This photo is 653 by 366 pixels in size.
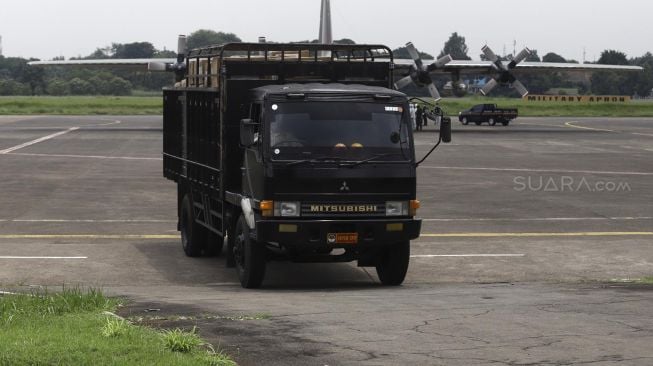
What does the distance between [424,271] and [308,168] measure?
3.86 m

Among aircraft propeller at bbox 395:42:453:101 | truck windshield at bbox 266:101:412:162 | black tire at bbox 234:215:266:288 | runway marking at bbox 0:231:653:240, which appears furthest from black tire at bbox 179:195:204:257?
aircraft propeller at bbox 395:42:453:101

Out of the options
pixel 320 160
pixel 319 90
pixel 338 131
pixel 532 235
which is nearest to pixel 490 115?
pixel 532 235

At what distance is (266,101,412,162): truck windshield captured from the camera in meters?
14.0

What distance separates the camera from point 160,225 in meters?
22.3

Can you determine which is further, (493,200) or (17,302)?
(493,200)

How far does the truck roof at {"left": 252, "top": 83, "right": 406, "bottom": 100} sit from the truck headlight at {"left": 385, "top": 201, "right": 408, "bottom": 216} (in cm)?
146

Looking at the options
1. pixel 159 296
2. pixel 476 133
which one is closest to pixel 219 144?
pixel 159 296

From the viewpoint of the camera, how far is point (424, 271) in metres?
16.8

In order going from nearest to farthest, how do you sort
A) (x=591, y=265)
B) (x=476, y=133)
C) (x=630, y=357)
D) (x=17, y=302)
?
(x=630, y=357) → (x=17, y=302) → (x=591, y=265) → (x=476, y=133)

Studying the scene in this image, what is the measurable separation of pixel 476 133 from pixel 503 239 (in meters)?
46.0

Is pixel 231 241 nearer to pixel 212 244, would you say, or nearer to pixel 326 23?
pixel 212 244

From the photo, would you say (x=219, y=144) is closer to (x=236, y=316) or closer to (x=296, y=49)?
(x=296, y=49)

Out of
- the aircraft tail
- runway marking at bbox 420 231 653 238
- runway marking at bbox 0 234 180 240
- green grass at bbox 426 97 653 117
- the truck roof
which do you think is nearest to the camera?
the truck roof

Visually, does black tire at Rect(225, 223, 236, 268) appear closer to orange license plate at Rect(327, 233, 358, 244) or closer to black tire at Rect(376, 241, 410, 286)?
orange license plate at Rect(327, 233, 358, 244)
